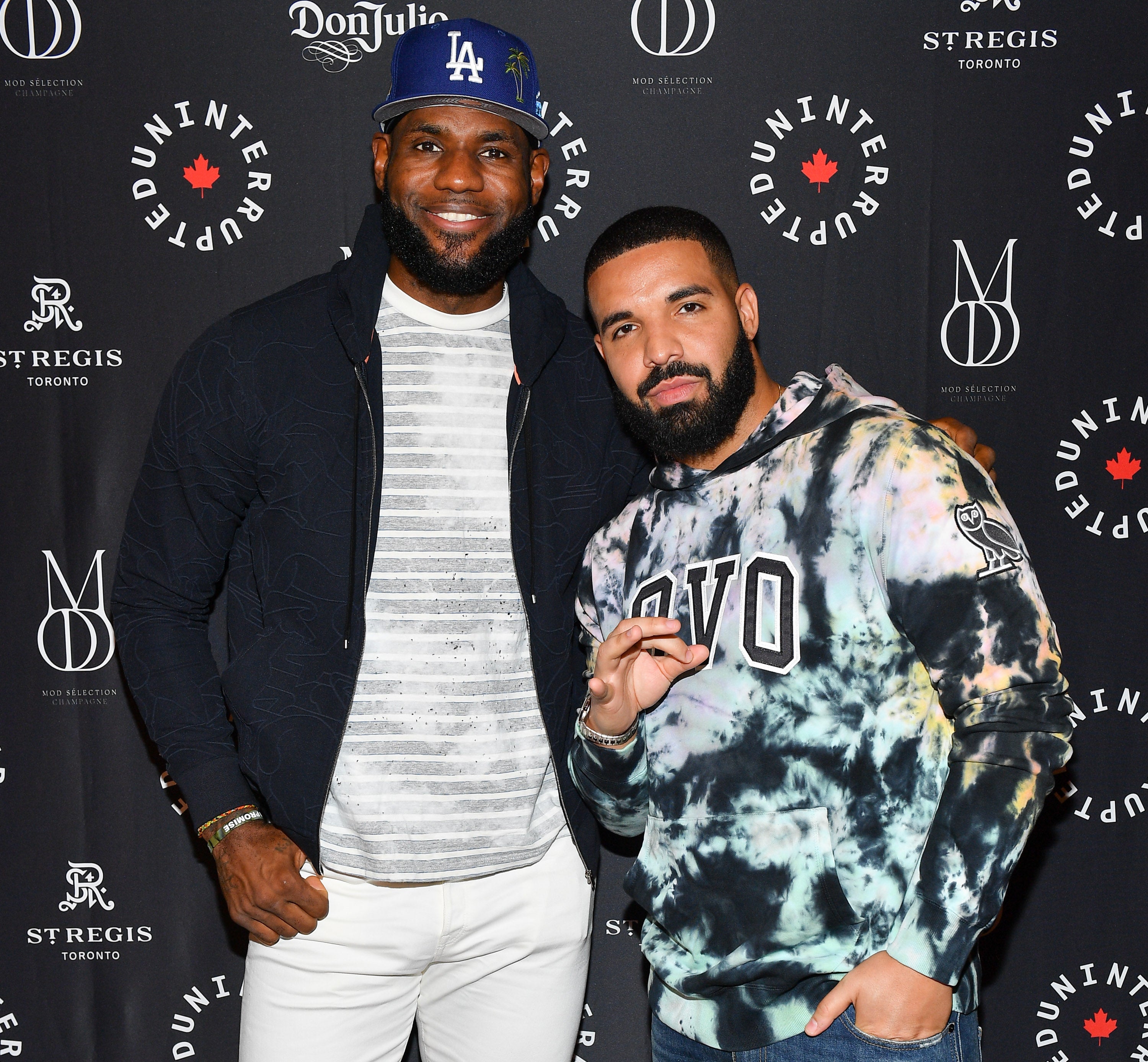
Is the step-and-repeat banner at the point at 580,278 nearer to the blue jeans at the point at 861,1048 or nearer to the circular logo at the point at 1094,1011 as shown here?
the circular logo at the point at 1094,1011

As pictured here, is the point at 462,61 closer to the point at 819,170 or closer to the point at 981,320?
the point at 819,170

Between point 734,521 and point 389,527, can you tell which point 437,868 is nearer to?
point 389,527

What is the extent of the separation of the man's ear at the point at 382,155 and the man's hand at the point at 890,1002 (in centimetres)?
145

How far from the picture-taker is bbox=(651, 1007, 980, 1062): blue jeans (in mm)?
1376

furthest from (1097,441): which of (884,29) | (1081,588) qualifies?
(884,29)

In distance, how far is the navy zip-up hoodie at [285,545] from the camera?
68.8 inches

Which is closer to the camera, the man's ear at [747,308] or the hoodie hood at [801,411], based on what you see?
the hoodie hood at [801,411]

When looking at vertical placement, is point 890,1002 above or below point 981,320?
below

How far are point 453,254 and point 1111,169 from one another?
58.6 inches

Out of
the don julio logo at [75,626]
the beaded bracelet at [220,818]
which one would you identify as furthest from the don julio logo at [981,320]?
the don julio logo at [75,626]

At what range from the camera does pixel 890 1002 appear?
4.42 ft

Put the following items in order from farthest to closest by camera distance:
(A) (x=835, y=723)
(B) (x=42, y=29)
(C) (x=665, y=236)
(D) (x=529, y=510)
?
(B) (x=42, y=29), (D) (x=529, y=510), (C) (x=665, y=236), (A) (x=835, y=723)

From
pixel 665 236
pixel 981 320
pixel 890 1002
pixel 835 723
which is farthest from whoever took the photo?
pixel 981 320

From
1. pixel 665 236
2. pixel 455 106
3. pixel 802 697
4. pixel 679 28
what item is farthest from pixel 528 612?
pixel 679 28
